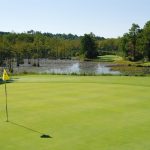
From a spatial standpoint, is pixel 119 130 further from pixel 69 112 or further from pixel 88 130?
pixel 69 112

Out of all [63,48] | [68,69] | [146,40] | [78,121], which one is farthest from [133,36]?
[78,121]

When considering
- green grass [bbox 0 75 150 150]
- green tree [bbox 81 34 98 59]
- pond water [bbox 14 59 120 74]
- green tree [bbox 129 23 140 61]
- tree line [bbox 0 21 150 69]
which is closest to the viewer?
green grass [bbox 0 75 150 150]

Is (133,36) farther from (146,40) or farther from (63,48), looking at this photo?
(63,48)

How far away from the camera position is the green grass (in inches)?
517

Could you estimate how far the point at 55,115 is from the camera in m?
18.1

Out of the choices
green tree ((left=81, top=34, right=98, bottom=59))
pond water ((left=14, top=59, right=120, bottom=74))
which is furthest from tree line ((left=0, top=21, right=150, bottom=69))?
pond water ((left=14, top=59, right=120, bottom=74))

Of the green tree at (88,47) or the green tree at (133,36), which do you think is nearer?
the green tree at (133,36)

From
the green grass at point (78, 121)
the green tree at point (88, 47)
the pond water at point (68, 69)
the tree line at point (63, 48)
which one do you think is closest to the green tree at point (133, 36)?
the tree line at point (63, 48)

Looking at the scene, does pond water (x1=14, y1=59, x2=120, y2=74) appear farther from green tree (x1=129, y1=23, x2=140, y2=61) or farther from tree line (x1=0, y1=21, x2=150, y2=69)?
green tree (x1=129, y1=23, x2=140, y2=61)

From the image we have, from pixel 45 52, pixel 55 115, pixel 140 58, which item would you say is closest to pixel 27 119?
pixel 55 115

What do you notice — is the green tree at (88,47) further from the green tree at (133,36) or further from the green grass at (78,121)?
the green grass at (78,121)

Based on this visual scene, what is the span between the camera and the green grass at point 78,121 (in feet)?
43.1

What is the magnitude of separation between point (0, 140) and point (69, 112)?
225 inches

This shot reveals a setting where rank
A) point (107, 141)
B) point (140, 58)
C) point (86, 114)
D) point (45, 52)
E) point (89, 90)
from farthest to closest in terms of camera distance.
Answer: point (45, 52)
point (140, 58)
point (89, 90)
point (86, 114)
point (107, 141)
